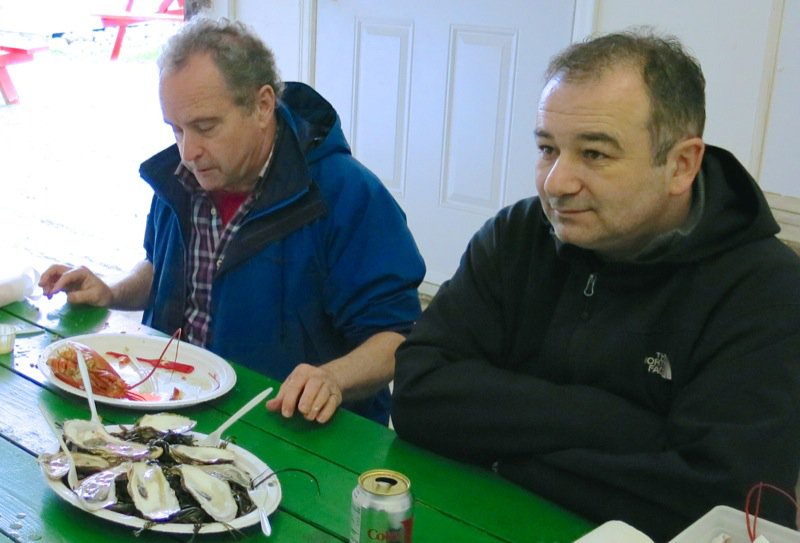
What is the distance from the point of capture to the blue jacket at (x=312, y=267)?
6.41ft

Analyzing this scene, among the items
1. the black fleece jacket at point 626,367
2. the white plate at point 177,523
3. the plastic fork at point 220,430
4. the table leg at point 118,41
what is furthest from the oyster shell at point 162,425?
the table leg at point 118,41

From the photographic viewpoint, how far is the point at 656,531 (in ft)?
4.11

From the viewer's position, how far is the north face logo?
4.54 ft

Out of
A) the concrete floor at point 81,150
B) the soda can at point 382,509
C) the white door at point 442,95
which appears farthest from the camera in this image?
the concrete floor at point 81,150

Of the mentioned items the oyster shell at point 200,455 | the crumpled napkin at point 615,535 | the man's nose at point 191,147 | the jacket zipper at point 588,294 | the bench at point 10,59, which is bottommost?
the bench at point 10,59

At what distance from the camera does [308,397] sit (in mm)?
1545

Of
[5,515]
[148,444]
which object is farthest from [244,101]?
[5,515]

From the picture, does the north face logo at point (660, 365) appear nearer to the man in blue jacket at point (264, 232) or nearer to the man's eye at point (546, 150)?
the man's eye at point (546, 150)

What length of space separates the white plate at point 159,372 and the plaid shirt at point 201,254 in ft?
0.77

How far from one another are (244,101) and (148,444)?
865mm

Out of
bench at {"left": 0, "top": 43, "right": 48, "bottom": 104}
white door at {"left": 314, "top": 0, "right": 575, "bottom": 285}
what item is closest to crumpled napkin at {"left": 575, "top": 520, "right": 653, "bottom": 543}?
white door at {"left": 314, "top": 0, "right": 575, "bottom": 285}

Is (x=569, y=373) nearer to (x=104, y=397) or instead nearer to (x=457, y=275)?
(x=457, y=275)

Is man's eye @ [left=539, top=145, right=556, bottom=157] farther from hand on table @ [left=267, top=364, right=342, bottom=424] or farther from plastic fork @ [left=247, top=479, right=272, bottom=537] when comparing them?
plastic fork @ [left=247, top=479, right=272, bottom=537]

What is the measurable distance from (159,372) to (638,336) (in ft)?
2.76
